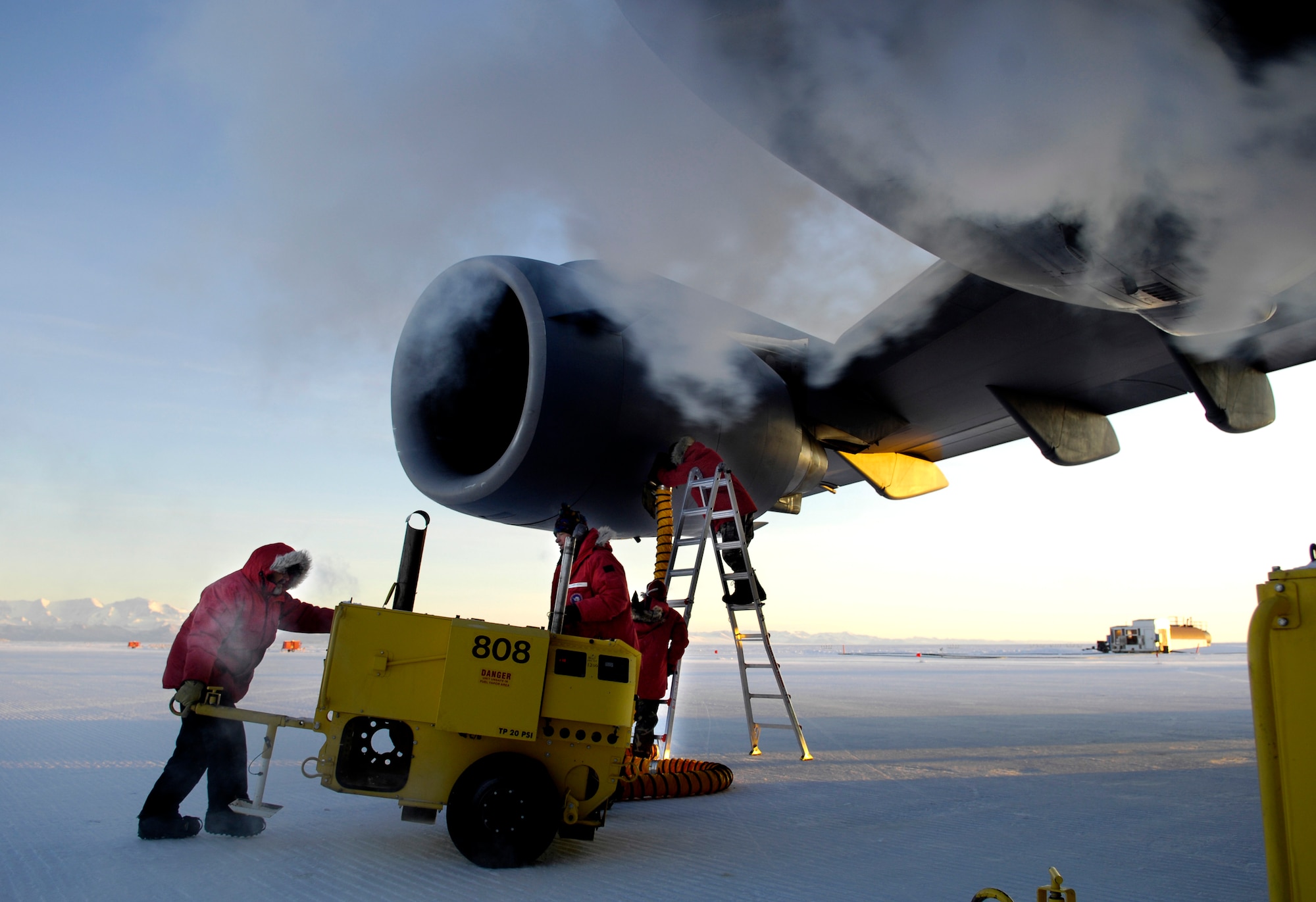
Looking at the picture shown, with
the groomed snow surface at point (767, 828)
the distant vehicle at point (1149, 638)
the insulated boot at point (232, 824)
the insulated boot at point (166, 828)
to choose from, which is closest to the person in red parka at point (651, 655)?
the groomed snow surface at point (767, 828)

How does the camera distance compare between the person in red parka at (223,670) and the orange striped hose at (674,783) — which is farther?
the orange striped hose at (674,783)

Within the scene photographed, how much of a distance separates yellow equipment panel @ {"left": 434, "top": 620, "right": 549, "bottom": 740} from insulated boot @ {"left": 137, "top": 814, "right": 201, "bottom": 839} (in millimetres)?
1117

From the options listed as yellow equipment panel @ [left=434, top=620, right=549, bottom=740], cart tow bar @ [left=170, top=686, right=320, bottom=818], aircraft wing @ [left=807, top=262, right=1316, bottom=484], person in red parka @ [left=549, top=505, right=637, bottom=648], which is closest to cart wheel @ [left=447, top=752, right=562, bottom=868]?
yellow equipment panel @ [left=434, top=620, right=549, bottom=740]

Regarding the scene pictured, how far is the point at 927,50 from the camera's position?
A: 1865 millimetres

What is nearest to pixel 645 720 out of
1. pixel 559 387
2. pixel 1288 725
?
pixel 559 387

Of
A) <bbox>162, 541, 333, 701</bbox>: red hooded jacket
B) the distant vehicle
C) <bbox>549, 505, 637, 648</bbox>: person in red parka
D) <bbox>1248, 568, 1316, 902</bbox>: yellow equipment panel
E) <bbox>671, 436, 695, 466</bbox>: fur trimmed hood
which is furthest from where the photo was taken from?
the distant vehicle

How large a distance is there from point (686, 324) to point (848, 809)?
2.48 metres

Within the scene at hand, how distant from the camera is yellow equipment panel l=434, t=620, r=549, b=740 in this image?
2.72 m

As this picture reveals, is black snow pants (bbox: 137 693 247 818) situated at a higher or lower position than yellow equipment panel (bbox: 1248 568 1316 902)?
lower

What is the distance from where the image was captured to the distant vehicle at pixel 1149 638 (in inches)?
1780

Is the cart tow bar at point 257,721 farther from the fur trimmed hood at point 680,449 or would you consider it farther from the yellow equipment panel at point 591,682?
the fur trimmed hood at point 680,449

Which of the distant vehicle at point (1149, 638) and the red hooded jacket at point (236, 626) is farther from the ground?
the distant vehicle at point (1149, 638)

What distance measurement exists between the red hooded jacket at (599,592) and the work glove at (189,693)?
1.34 meters

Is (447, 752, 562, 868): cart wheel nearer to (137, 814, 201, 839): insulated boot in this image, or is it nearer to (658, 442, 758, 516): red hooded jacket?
(137, 814, 201, 839): insulated boot
